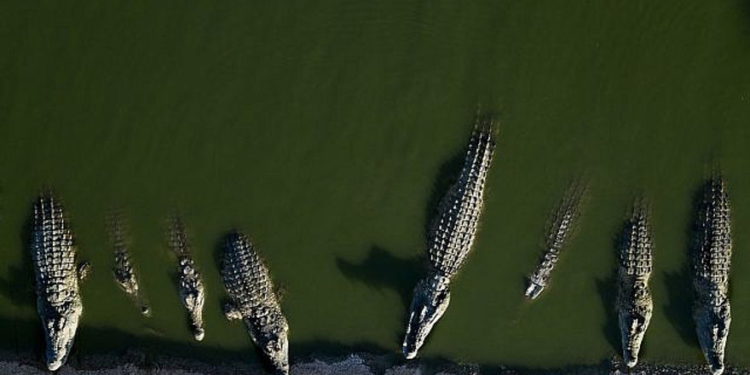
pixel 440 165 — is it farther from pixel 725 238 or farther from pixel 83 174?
pixel 83 174

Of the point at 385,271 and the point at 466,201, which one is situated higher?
the point at 466,201

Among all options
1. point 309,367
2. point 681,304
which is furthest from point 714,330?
point 309,367

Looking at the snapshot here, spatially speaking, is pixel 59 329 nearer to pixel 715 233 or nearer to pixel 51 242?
pixel 51 242

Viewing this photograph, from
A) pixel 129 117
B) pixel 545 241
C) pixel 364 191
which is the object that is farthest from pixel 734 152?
pixel 129 117

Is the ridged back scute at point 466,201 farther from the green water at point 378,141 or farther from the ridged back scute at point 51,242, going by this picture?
the ridged back scute at point 51,242

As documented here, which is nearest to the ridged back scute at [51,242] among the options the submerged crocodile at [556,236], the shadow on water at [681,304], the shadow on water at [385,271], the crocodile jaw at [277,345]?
the crocodile jaw at [277,345]
